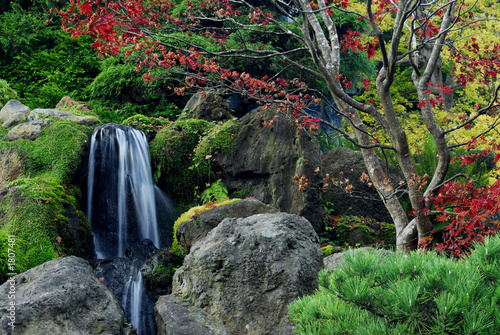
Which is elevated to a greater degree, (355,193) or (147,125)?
(147,125)

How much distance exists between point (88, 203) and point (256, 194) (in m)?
3.52

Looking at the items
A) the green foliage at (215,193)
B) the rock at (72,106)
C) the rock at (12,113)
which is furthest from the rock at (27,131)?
the green foliage at (215,193)

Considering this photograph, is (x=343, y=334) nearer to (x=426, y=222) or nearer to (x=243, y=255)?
(x=243, y=255)

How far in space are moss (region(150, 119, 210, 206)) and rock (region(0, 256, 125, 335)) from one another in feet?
15.6

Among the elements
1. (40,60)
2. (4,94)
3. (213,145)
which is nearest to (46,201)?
(213,145)

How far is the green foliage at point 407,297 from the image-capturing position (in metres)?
1.86

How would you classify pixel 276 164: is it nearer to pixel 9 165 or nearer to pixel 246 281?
pixel 246 281

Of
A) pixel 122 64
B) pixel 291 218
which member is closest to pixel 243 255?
pixel 291 218

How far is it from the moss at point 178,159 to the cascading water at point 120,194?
27 cm

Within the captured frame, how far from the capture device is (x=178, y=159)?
8.91 meters

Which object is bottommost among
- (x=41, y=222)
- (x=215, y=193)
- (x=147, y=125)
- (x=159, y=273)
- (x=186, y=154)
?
(x=159, y=273)

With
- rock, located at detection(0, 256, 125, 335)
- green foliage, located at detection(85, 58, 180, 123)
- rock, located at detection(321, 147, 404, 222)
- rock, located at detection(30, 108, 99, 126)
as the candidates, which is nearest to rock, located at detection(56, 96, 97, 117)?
rock, located at detection(30, 108, 99, 126)

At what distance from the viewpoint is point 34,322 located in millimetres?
3549

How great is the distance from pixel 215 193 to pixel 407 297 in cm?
647
